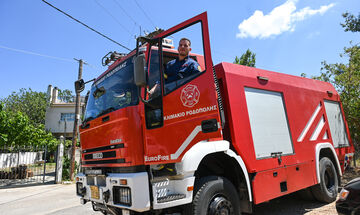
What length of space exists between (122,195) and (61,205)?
5.46m

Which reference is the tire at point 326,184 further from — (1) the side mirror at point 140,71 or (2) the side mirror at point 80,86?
(2) the side mirror at point 80,86

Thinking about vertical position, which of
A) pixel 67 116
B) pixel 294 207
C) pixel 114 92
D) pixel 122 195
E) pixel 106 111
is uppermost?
pixel 67 116

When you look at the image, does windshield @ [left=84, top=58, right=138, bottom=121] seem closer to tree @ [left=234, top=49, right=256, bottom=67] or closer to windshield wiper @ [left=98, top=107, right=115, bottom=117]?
windshield wiper @ [left=98, top=107, right=115, bottom=117]

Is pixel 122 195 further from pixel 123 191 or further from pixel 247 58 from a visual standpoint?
pixel 247 58

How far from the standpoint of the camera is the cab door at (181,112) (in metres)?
3.21

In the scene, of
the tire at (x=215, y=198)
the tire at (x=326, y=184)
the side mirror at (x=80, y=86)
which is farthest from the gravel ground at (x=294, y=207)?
the side mirror at (x=80, y=86)

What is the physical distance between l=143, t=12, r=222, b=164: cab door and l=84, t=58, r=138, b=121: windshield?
0.29 m

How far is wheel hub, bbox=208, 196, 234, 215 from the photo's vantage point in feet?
10.6

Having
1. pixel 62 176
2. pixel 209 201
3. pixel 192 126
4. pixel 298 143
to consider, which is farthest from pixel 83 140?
pixel 62 176

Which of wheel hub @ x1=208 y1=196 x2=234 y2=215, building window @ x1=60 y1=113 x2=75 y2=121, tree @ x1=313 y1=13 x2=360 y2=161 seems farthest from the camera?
building window @ x1=60 y1=113 x2=75 y2=121

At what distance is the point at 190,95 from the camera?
334 cm

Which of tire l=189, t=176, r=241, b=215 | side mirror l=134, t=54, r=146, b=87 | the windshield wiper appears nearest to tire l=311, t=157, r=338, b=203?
tire l=189, t=176, r=241, b=215

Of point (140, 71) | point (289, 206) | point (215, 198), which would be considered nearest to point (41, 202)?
point (215, 198)

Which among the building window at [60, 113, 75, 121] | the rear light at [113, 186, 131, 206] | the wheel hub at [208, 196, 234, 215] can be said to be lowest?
the wheel hub at [208, 196, 234, 215]
